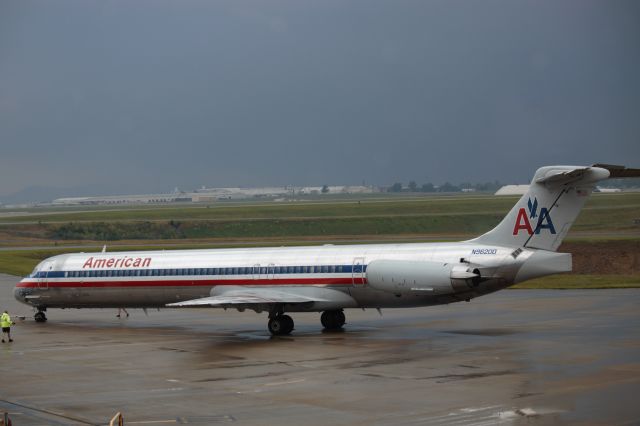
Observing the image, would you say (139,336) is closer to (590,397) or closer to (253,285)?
(253,285)

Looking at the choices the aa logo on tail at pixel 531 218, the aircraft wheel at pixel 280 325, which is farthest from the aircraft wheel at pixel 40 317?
the aa logo on tail at pixel 531 218

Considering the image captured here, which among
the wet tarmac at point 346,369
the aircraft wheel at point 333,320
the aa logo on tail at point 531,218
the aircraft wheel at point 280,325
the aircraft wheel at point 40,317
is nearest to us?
the wet tarmac at point 346,369

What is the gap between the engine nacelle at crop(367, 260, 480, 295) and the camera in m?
Result: 30.7

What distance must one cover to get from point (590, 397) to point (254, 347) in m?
13.0

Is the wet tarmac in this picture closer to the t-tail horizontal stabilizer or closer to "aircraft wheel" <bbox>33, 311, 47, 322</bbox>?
"aircraft wheel" <bbox>33, 311, 47, 322</bbox>

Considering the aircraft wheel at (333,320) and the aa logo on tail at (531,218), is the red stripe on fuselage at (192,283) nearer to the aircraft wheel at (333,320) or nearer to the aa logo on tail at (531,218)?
the aircraft wheel at (333,320)

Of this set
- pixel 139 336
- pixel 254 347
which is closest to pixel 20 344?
pixel 139 336

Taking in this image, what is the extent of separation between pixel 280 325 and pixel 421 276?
5.61 metres

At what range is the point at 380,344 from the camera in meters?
30.0

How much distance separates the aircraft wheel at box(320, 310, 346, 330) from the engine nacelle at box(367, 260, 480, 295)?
107 inches

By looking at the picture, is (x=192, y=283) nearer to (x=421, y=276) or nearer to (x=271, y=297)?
(x=271, y=297)

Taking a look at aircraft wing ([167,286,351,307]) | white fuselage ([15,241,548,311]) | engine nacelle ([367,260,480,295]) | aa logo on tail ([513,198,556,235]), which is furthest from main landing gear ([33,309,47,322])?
aa logo on tail ([513,198,556,235])

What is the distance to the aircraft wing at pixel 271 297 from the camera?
32.7 metres

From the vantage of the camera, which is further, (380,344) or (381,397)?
(380,344)
